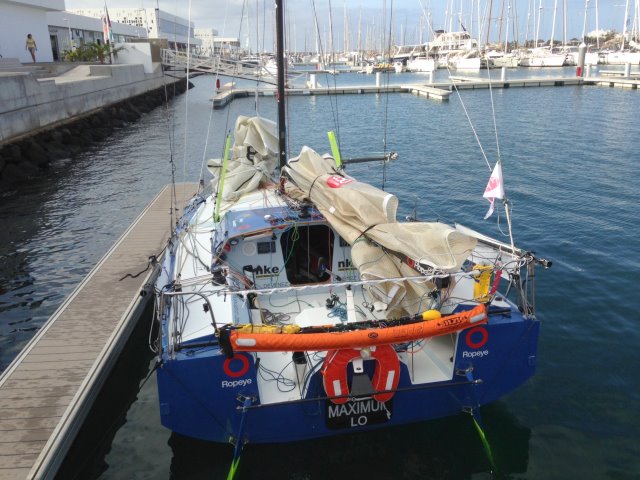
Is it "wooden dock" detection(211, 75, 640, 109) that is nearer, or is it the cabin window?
the cabin window

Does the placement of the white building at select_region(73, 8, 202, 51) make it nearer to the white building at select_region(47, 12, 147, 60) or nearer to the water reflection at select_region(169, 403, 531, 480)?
the white building at select_region(47, 12, 147, 60)

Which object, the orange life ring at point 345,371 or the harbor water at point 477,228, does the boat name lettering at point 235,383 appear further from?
the harbor water at point 477,228

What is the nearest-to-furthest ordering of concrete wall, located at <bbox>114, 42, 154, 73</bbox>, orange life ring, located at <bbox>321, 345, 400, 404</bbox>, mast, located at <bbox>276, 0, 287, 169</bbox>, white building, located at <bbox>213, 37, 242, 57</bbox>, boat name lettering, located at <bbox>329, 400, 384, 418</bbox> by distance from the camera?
orange life ring, located at <bbox>321, 345, 400, 404</bbox>, boat name lettering, located at <bbox>329, 400, 384, 418</bbox>, mast, located at <bbox>276, 0, 287, 169</bbox>, white building, located at <bbox>213, 37, 242, 57</bbox>, concrete wall, located at <bbox>114, 42, 154, 73</bbox>

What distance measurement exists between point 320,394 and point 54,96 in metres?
28.0

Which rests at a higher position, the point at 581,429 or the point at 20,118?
the point at 20,118

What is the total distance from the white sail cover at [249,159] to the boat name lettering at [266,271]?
7.10 feet

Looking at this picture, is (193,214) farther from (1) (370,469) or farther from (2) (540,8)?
(2) (540,8)

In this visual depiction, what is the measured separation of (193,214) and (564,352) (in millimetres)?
8116

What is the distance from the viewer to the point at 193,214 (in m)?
11.7

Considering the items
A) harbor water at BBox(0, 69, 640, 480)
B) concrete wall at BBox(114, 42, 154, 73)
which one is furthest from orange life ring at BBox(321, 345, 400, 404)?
concrete wall at BBox(114, 42, 154, 73)

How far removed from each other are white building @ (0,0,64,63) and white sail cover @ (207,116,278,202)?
35311 millimetres

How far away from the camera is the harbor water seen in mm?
6883

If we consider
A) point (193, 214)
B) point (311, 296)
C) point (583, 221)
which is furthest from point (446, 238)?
point (583, 221)

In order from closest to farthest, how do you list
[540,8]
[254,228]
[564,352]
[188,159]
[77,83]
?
[254,228] < [564,352] < [188,159] < [77,83] < [540,8]
